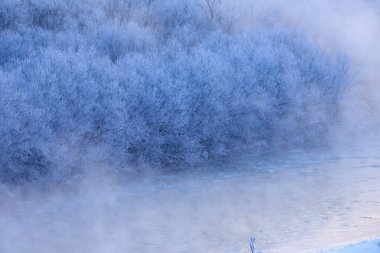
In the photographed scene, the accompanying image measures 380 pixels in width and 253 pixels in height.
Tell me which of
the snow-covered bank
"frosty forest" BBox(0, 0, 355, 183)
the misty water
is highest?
"frosty forest" BBox(0, 0, 355, 183)

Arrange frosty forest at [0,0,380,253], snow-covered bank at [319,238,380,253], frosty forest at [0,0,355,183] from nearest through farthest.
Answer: snow-covered bank at [319,238,380,253], frosty forest at [0,0,380,253], frosty forest at [0,0,355,183]

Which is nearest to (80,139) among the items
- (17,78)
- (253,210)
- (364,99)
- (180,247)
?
(17,78)

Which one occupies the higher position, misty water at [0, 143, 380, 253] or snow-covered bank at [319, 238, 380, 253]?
misty water at [0, 143, 380, 253]

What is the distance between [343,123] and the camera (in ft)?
92.6

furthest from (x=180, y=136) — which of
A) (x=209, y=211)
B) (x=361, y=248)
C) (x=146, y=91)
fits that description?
(x=361, y=248)

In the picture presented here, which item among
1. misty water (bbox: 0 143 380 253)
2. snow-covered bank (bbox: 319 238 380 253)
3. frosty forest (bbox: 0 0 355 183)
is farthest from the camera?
frosty forest (bbox: 0 0 355 183)

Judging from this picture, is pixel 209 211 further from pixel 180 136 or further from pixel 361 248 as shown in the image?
pixel 361 248

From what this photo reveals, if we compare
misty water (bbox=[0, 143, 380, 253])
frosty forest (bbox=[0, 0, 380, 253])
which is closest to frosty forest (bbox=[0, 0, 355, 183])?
frosty forest (bbox=[0, 0, 380, 253])

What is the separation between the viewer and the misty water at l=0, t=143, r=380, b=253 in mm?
14055

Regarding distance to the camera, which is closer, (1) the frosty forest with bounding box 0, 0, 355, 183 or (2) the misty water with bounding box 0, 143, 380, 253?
(2) the misty water with bounding box 0, 143, 380, 253

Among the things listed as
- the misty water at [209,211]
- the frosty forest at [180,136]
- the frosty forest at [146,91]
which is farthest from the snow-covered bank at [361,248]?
the frosty forest at [146,91]

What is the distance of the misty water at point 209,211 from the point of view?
14055 millimetres

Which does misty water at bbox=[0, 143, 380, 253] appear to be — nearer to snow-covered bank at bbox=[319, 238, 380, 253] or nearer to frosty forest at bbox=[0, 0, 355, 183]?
frosty forest at bbox=[0, 0, 355, 183]

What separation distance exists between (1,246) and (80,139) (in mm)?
7065
